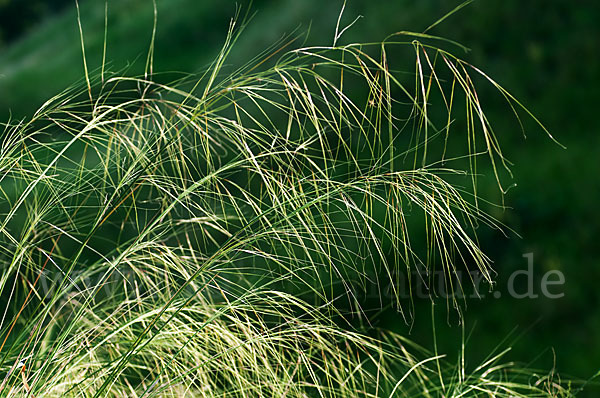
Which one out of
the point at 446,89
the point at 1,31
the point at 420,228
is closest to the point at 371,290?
the point at 420,228

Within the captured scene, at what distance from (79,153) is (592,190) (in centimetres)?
460

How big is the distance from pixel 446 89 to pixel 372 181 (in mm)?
2962

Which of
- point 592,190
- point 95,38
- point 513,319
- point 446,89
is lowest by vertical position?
point 513,319

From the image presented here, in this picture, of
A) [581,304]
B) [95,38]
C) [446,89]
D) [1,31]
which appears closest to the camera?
[581,304]

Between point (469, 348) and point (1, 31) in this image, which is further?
point (1, 31)

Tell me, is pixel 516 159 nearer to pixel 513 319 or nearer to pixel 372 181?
pixel 513 319

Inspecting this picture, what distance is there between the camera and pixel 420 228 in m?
3.38

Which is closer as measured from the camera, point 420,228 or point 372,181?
point 372,181

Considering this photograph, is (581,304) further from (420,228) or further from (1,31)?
(1,31)

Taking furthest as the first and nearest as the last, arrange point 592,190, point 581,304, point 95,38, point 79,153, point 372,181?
point 95,38 → point 79,153 → point 592,190 → point 581,304 → point 372,181

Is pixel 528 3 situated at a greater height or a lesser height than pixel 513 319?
greater

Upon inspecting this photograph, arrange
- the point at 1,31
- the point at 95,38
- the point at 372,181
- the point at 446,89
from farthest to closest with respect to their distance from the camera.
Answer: the point at 1,31, the point at 95,38, the point at 446,89, the point at 372,181

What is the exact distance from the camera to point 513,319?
3080mm

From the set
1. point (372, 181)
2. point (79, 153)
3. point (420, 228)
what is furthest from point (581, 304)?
point (79, 153)
